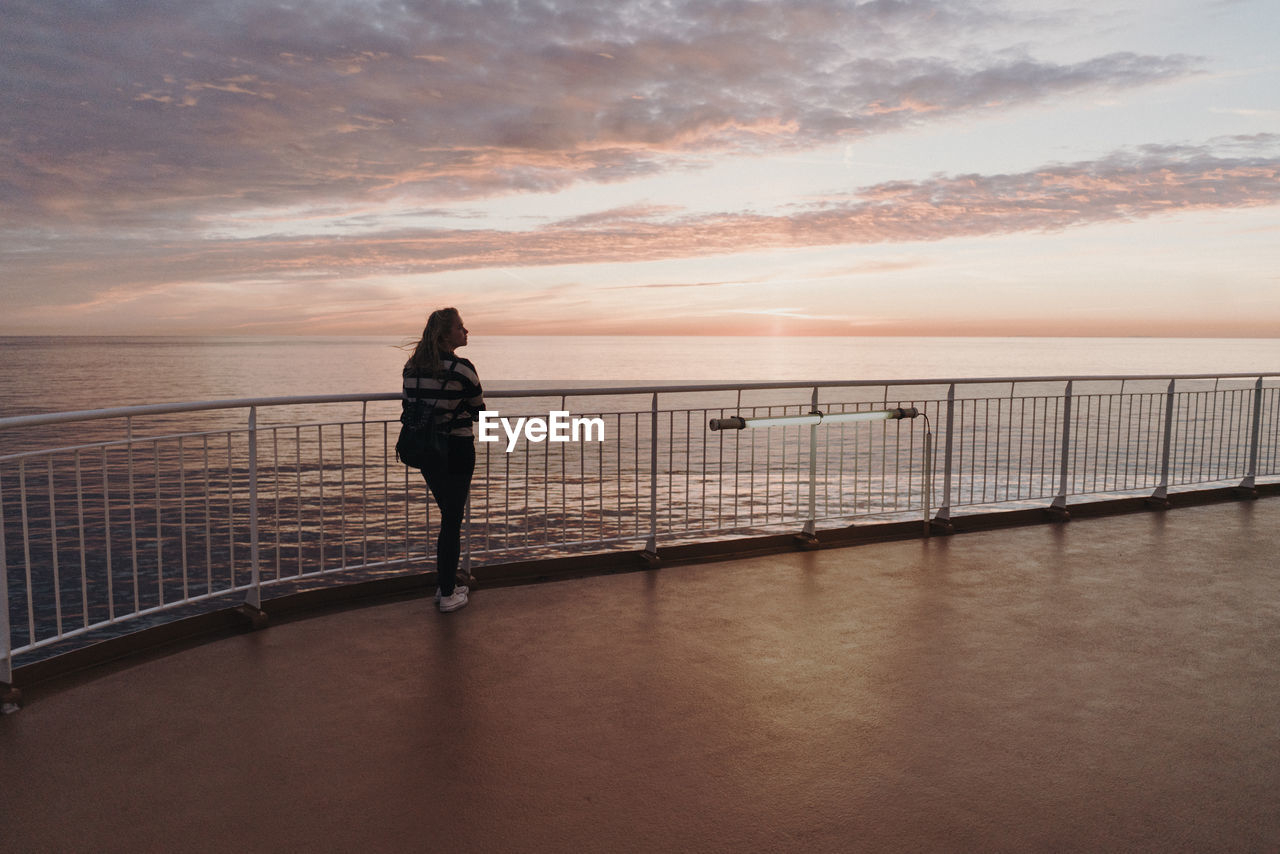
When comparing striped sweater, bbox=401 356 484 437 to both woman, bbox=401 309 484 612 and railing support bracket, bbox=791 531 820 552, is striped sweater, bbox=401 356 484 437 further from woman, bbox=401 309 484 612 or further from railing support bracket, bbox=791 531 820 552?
railing support bracket, bbox=791 531 820 552

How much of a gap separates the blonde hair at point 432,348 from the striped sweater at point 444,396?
0.04 m

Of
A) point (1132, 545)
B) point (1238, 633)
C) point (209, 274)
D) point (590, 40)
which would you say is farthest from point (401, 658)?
point (209, 274)

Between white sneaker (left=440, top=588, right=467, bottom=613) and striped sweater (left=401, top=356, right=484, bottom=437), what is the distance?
3.25ft

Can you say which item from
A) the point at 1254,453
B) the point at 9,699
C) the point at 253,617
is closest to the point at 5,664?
the point at 9,699

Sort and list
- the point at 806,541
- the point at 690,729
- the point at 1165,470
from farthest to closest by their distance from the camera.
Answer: the point at 1165,470
the point at 806,541
the point at 690,729

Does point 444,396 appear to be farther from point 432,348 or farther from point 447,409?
point 432,348

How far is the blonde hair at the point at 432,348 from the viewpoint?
14.3ft

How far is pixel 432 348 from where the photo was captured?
4.35 metres

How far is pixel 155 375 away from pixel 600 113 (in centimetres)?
5979

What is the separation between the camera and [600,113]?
15.0 meters

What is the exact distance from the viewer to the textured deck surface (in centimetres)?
236

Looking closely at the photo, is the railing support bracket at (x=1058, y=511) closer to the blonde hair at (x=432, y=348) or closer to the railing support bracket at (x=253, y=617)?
the blonde hair at (x=432, y=348)

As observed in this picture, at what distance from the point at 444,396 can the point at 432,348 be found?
0.91 ft

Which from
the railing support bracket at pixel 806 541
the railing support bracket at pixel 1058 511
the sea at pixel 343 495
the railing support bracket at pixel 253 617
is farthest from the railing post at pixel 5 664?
the railing support bracket at pixel 1058 511
